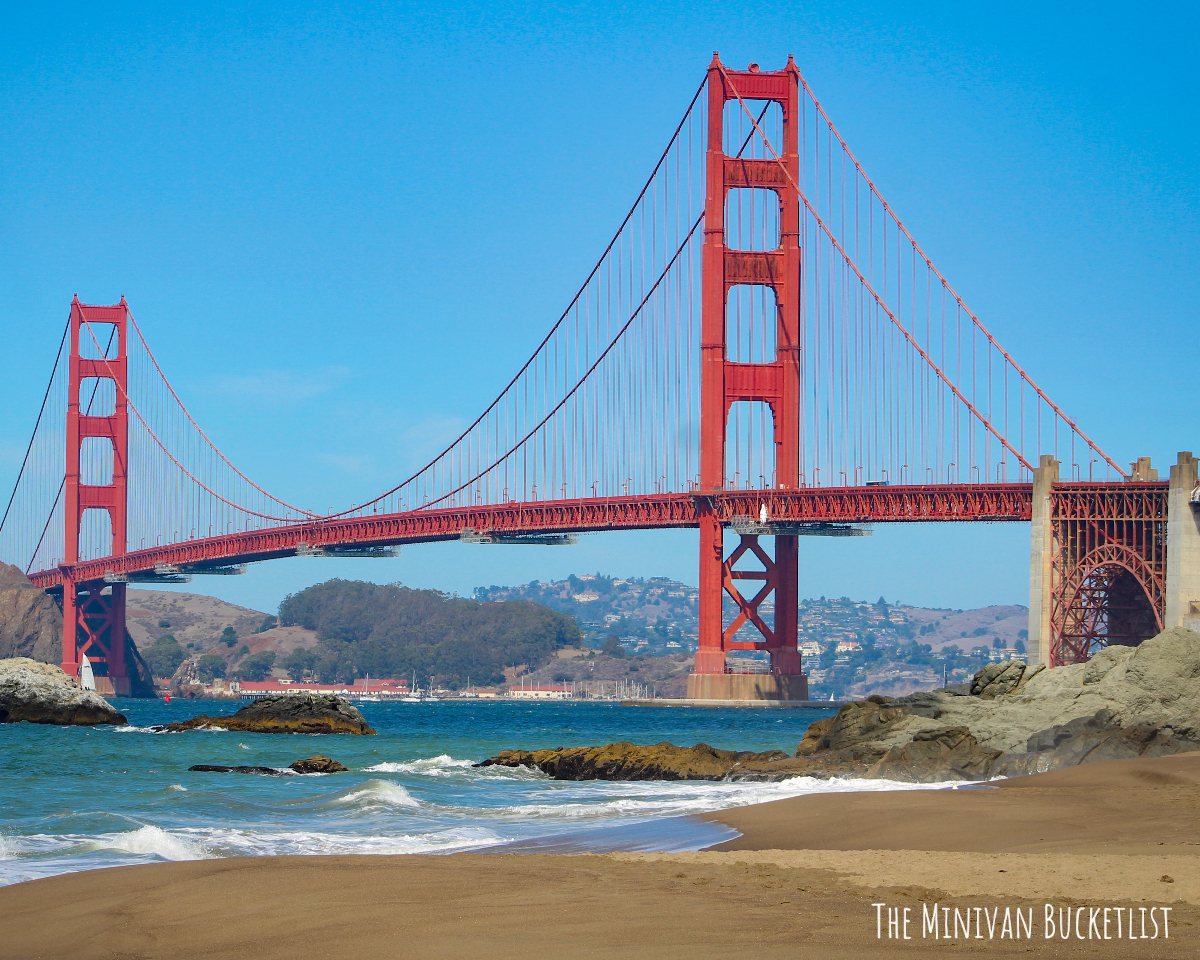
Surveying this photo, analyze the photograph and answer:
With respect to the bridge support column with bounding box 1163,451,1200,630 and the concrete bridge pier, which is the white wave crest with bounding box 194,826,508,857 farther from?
the concrete bridge pier

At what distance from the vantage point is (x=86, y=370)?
93875mm

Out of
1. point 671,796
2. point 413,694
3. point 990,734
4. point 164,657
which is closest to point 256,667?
point 164,657

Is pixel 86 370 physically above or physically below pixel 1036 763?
above

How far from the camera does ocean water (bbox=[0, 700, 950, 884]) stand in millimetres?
14578

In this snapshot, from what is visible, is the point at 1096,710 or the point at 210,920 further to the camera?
the point at 1096,710

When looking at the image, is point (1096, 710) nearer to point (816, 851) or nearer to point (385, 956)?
point (816, 851)

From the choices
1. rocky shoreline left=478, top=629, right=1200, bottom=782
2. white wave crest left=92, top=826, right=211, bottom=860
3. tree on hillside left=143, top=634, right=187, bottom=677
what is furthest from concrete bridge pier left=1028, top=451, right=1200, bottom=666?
tree on hillside left=143, top=634, right=187, bottom=677

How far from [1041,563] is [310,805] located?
34.5 metres

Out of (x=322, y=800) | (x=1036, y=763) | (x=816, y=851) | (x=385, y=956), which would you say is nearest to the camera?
(x=385, y=956)

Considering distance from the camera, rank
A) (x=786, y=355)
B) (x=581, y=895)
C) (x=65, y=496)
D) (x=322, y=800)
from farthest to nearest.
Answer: (x=65, y=496), (x=786, y=355), (x=322, y=800), (x=581, y=895)

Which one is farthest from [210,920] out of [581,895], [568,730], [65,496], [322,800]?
[65,496]

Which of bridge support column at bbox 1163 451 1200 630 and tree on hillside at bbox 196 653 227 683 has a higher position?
bridge support column at bbox 1163 451 1200 630

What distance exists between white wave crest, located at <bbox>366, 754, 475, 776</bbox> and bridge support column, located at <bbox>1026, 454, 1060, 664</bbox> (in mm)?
24816

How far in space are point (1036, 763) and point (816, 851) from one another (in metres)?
9.98
